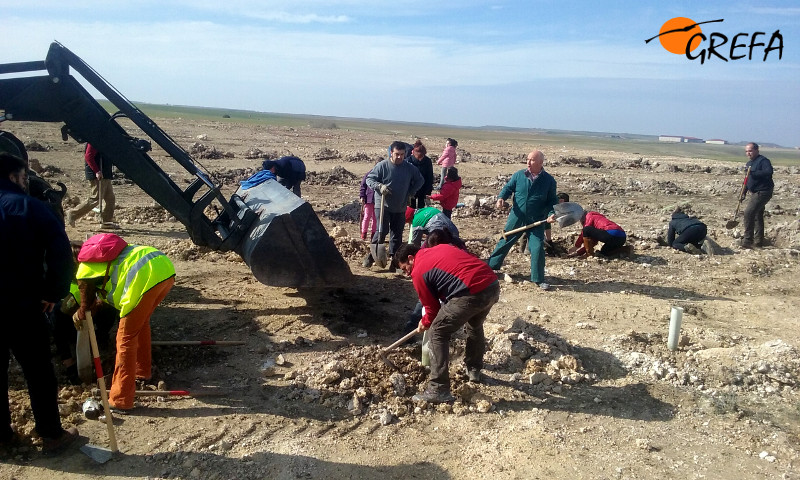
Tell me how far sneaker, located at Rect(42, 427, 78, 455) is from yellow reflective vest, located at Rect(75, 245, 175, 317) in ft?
2.84

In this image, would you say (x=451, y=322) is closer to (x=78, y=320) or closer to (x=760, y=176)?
(x=78, y=320)

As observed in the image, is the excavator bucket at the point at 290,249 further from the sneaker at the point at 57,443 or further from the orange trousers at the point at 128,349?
the sneaker at the point at 57,443

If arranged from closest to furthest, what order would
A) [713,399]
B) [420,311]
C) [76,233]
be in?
[713,399]
[420,311]
[76,233]

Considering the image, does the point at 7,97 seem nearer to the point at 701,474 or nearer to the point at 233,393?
the point at 233,393

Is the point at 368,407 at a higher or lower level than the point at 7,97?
lower

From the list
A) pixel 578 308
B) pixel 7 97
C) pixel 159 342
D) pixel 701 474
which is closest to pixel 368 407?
pixel 159 342

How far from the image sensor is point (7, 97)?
16.8 feet

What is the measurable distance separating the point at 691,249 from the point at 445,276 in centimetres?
739

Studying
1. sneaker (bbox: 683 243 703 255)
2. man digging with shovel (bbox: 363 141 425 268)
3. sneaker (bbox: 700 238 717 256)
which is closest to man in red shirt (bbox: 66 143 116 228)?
man digging with shovel (bbox: 363 141 425 268)

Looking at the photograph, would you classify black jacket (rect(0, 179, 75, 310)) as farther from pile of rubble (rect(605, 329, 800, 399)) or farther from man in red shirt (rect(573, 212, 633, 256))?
man in red shirt (rect(573, 212, 633, 256))

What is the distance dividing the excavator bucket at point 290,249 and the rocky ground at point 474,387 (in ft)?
1.96

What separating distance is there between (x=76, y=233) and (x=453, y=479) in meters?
8.28

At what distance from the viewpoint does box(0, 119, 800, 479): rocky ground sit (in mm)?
4043

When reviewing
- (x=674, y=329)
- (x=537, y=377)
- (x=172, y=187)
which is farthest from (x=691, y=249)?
(x=172, y=187)
